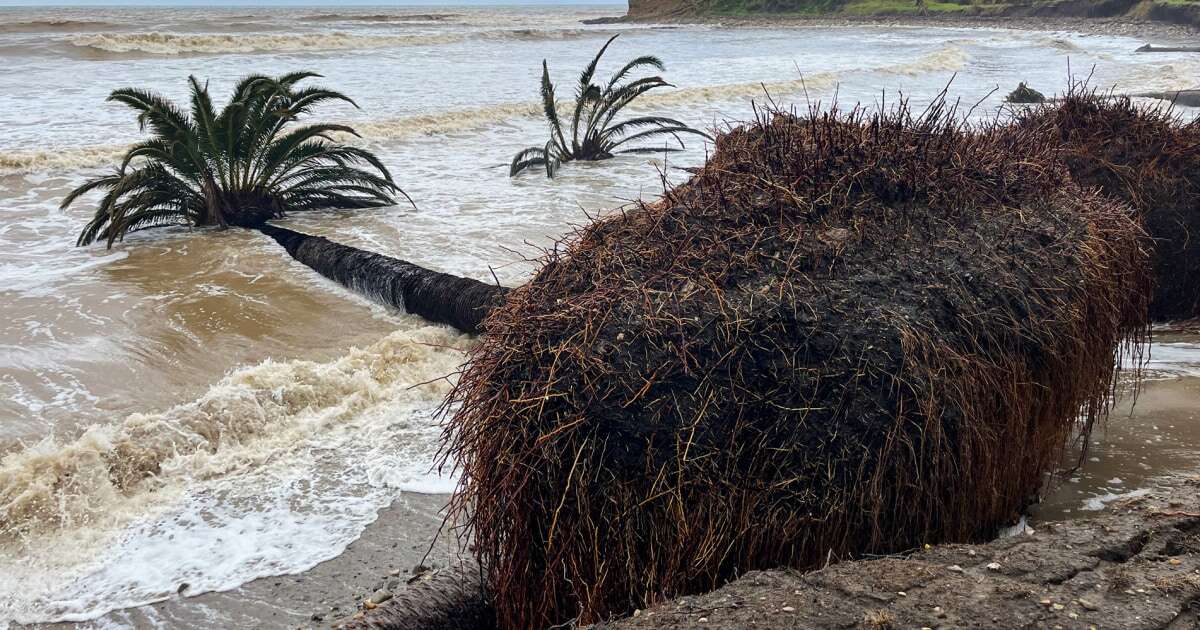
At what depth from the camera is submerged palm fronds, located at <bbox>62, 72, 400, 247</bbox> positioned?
11.0m

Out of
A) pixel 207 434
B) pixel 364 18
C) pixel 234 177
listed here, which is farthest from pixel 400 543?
pixel 364 18

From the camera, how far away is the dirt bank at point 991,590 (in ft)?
8.62

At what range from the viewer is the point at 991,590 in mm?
2775

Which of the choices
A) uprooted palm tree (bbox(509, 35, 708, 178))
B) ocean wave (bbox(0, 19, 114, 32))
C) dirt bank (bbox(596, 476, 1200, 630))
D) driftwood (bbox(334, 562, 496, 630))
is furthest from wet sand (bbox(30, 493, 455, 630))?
ocean wave (bbox(0, 19, 114, 32))

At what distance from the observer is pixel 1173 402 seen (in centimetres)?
542

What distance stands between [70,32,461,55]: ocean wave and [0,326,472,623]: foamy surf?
3635 centimetres

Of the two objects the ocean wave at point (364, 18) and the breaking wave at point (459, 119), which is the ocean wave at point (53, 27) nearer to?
the ocean wave at point (364, 18)

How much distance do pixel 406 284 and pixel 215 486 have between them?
3275 mm

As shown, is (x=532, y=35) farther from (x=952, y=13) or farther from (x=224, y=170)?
(x=224, y=170)

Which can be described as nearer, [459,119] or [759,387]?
[759,387]

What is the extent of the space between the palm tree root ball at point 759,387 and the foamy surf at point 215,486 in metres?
1.35

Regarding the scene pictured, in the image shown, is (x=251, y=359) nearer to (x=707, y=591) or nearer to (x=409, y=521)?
(x=409, y=521)

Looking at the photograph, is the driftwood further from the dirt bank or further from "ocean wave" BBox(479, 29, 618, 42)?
"ocean wave" BBox(479, 29, 618, 42)

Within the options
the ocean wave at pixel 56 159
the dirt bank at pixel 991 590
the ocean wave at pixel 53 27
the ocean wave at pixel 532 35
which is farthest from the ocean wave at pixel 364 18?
the dirt bank at pixel 991 590
